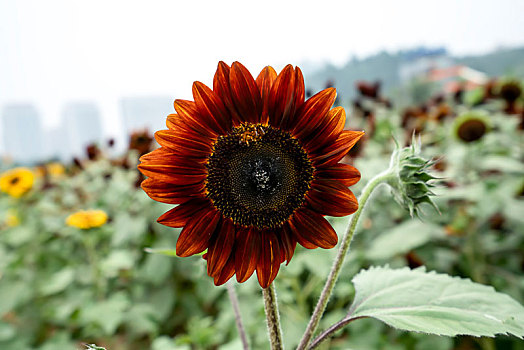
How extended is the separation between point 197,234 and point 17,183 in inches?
85.7

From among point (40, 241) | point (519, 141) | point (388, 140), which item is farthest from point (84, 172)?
point (519, 141)

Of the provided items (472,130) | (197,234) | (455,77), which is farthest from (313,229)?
(455,77)

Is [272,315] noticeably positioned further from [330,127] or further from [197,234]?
[330,127]

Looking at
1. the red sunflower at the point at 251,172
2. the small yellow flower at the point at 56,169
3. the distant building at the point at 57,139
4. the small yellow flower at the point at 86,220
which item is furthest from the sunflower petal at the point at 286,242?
the distant building at the point at 57,139

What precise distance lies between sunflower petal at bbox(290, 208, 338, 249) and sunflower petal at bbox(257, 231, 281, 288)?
0.03m

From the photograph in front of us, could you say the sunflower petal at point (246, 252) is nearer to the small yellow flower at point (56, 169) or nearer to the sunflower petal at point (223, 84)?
the sunflower petal at point (223, 84)

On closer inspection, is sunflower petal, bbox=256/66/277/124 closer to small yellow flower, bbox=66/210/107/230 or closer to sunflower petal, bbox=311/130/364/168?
sunflower petal, bbox=311/130/364/168

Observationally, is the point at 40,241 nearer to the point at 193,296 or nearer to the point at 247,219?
the point at 193,296

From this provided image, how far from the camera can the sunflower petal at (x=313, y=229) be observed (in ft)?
1.54

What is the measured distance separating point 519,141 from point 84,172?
2620mm

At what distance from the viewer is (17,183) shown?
2223 mm

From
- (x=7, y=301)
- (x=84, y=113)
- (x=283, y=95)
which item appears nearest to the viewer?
(x=283, y=95)

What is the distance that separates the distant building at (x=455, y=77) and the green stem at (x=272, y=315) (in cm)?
300

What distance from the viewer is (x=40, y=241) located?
2.09 meters
